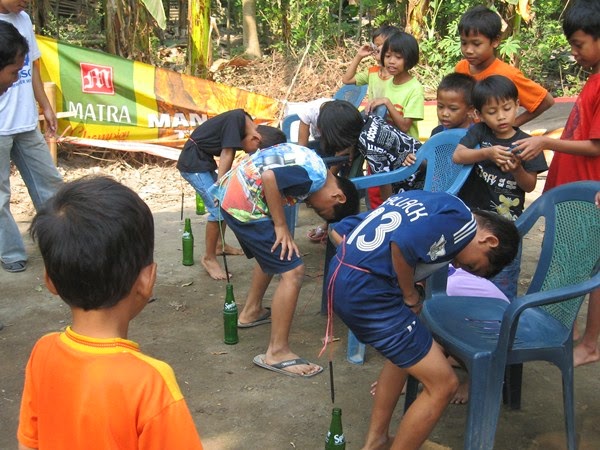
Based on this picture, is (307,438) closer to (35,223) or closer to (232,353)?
(232,353)

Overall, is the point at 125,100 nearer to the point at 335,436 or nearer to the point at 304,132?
the point at 304,132

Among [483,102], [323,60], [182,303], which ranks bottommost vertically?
[182,303]

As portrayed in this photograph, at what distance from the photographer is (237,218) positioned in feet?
12.8

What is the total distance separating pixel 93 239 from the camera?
5.10ft

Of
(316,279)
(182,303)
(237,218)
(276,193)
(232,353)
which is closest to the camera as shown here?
(276,193)

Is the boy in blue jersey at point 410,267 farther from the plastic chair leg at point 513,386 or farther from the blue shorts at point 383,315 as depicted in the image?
the plastic chair leg at point 513,386

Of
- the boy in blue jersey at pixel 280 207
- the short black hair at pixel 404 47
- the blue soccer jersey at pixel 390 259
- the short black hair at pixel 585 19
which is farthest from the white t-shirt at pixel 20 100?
the short black hair at pixel 585 19

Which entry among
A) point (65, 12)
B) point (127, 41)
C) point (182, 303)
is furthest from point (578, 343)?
point (65, 12)

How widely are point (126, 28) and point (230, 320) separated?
6.07m

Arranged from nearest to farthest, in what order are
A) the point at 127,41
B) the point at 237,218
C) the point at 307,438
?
the point at 307,438 → the point at 237,218 → the point at 127,41

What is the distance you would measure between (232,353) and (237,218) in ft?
2.72

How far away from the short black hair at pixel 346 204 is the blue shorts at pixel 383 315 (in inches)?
38.8

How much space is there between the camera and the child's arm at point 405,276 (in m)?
2.66

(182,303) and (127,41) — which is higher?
(127,41)
